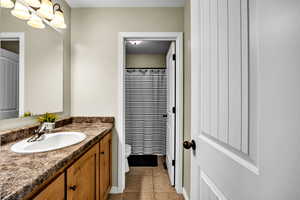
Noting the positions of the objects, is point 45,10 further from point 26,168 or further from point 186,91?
point 186,91

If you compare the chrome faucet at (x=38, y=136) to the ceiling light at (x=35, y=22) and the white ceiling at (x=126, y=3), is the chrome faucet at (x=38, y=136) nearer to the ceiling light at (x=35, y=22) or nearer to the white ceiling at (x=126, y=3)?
the ceiling light at (x=35, y=22)

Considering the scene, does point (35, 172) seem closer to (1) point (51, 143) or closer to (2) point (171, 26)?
(1) point (51, 143)

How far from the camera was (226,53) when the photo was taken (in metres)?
0.60

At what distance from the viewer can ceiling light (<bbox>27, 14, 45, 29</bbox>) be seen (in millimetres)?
1474

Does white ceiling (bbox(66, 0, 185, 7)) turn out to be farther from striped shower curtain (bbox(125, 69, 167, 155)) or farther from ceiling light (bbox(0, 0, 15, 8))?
striped shower curtain (bbox(125, 69, 167, 155))

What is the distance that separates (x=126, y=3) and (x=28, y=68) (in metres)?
1.37

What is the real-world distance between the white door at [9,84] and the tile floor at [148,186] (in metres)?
1.47

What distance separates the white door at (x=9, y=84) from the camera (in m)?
1.21

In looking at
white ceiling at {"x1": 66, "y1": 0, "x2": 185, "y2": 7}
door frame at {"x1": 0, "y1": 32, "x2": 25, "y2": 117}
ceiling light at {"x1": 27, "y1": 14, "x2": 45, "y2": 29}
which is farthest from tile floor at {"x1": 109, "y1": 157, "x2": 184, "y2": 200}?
white ceiling at {"x1": 66, "y1": 0, "x2": 185, "y2": 7}

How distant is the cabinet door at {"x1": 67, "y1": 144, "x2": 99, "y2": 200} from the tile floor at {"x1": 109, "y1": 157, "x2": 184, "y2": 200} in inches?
27.3

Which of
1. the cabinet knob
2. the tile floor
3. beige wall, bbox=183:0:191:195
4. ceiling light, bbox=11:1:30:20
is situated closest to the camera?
the cabinet knob

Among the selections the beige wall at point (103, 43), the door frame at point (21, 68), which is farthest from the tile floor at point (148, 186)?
the door frame at point (21, 68)

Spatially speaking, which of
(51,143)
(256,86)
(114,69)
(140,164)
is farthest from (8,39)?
Answer: (140,164)

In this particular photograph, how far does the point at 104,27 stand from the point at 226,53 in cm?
194
